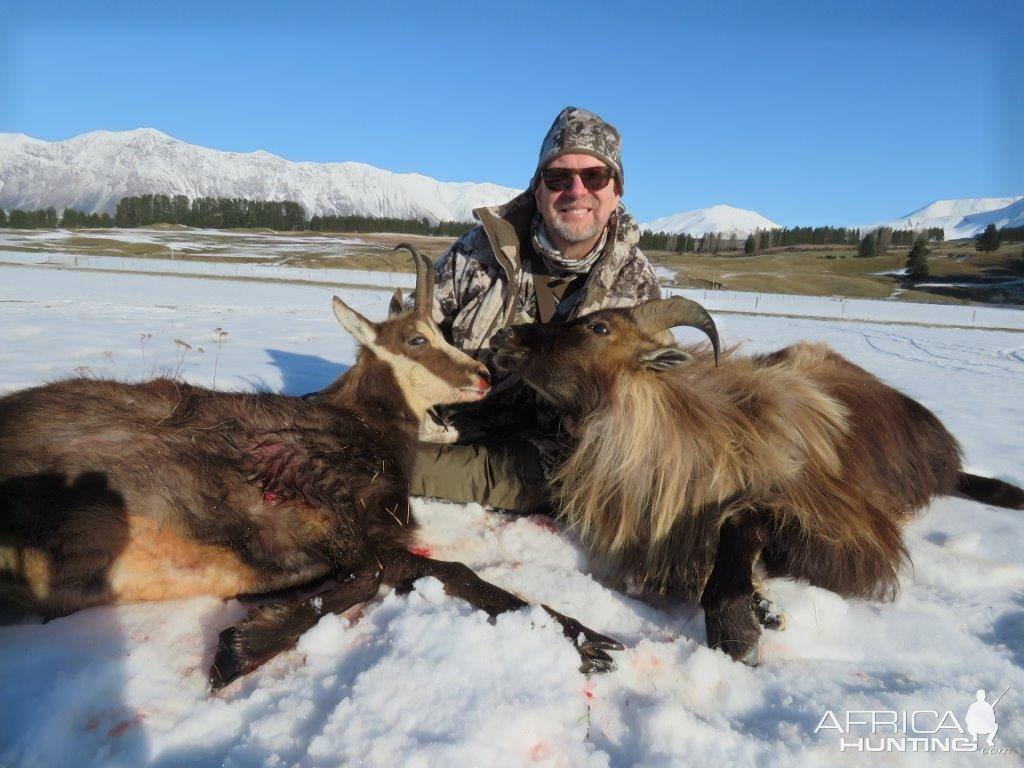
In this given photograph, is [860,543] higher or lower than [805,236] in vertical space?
lower

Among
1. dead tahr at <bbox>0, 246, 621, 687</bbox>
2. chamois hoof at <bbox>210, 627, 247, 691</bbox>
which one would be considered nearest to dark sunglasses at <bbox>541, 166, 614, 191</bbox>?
dead tahr at <bbox>0, 246, 621, 687</bbox>

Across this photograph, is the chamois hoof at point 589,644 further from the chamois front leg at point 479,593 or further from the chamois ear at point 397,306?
the chamois ear at point 397,306

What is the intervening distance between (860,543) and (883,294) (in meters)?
48.0

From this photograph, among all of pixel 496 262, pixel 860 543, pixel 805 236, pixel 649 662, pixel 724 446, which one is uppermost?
pixel 805 236

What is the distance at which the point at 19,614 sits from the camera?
7.82ft

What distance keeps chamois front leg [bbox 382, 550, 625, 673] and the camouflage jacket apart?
239cm

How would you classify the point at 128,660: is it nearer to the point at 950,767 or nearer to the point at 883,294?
the point at 950,767

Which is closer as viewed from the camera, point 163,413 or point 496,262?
point 163,413

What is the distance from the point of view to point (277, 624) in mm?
2389

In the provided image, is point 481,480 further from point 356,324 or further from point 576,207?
point 576,207

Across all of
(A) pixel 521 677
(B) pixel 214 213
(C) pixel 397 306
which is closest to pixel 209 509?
(A) pixel 521 677

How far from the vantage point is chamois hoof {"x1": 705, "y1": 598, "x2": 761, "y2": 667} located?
96.1 inches

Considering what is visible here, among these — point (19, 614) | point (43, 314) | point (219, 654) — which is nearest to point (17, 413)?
point (19, 614)

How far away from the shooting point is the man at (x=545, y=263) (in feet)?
15.4
